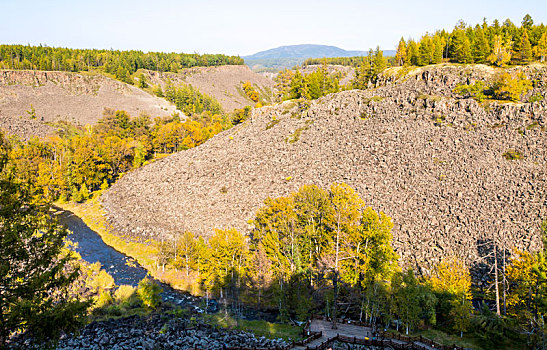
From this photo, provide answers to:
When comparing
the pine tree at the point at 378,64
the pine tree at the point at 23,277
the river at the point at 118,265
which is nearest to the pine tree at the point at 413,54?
the pine tree at the point at 378,64

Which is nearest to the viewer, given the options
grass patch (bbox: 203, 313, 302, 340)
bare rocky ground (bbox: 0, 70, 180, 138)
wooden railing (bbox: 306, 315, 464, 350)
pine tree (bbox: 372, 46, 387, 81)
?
wooden railing (bbox: 306, 315, 464, 350)

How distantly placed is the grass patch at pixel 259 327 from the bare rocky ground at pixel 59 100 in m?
136

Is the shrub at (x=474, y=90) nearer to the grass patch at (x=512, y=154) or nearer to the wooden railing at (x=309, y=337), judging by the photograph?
the grass patch at (x=512, y=154)

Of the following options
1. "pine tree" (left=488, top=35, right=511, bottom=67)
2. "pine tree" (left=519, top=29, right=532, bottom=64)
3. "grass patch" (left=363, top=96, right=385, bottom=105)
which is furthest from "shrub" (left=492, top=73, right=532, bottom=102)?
"grass patch" (left=363, top=96, right=385, bottom=105)

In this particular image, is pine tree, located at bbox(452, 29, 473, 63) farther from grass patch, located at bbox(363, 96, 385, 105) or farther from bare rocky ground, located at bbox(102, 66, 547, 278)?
grass patch, located at bbox(363, 96, 385, 105)

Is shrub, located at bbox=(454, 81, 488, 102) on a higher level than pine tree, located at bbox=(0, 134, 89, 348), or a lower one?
higher

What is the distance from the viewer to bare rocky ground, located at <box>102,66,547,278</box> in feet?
164

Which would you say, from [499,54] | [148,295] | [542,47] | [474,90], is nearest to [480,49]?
[499,54]

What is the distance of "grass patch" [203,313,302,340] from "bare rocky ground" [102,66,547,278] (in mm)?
20370

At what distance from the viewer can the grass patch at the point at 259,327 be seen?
35.4m

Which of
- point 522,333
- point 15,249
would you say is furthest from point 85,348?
point 522,333

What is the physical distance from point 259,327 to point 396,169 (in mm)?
40399

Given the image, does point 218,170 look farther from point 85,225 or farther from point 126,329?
point 126,329

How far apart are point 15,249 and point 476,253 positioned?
50.9 meters
